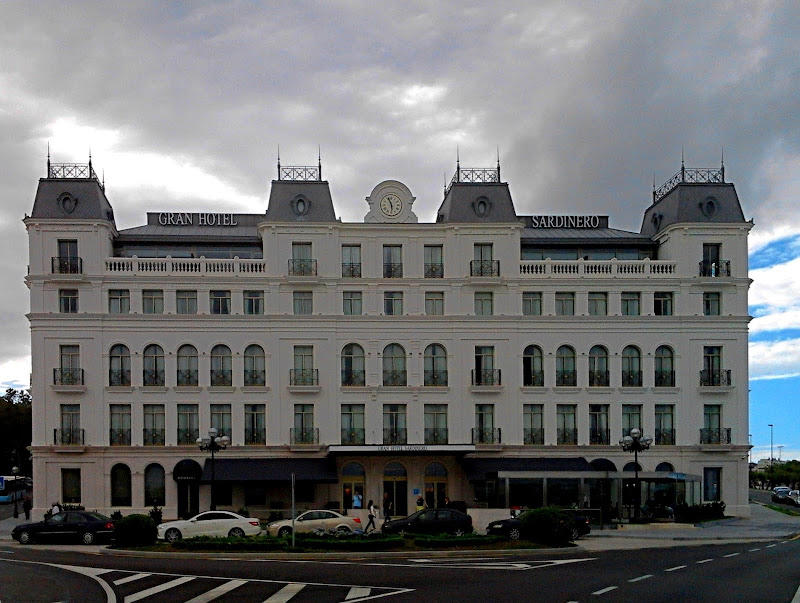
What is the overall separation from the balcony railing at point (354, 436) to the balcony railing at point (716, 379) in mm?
21218

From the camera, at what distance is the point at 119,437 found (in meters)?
56.2

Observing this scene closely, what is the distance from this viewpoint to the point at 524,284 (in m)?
59.0

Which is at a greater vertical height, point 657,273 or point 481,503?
point 657,273

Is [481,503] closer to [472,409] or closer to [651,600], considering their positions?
[472,409]

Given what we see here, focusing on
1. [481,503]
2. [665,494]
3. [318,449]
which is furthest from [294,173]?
[665,494]

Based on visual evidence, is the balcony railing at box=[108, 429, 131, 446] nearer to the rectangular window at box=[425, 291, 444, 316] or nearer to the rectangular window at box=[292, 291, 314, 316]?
the rectangular window at box=[292, 291, 314, 316]

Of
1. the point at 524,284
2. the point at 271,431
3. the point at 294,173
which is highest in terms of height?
the point at 294,173

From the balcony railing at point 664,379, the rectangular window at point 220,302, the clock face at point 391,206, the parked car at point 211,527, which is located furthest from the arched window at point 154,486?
the balcony railing at point 664,379

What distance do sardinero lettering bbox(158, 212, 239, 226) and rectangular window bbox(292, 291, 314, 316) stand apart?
29.7ft

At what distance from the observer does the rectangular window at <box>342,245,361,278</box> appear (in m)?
58.4

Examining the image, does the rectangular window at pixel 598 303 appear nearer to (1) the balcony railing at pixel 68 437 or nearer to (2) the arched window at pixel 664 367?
(2) the arched window at pixel 664 367

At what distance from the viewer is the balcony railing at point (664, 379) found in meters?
59.0

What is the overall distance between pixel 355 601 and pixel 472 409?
3657 cm

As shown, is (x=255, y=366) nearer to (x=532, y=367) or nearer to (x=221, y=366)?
(x=221, y=366)
